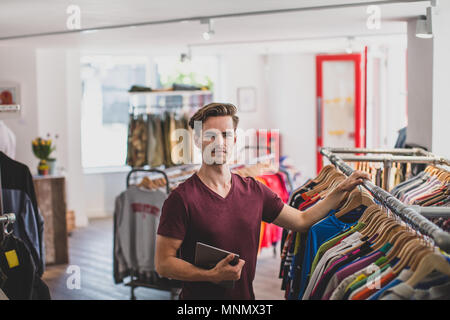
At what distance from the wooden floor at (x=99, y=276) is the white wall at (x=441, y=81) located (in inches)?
73.3

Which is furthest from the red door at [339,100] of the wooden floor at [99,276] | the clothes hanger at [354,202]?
the clothes hanger at [354,202]

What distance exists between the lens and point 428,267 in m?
1.58

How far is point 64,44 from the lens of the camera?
6848 mm

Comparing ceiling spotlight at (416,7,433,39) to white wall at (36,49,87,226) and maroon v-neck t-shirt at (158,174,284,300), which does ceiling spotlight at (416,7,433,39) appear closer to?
maroon v-neck t-shirt at (158,174,284,300)

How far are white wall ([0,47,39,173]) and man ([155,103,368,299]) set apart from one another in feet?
17.9

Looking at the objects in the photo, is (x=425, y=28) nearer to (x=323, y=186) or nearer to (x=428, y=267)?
(x=323, y=186)

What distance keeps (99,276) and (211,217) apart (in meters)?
3.85

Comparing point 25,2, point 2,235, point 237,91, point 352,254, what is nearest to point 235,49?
point 237,91

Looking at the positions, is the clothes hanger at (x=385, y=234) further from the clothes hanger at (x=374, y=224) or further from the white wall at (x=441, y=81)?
the white wall at (x=441, y=81)

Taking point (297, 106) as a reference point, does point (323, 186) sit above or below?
below

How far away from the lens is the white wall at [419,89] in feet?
14.9

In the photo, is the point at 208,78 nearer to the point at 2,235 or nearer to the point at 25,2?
the point at 25,2

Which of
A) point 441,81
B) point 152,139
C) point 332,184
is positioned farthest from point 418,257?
point 152,139

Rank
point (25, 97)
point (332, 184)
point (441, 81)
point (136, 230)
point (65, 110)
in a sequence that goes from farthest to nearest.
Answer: point (65, 110), point (25, 97), point (136, 230), point (441, 81), point (332, 184)
